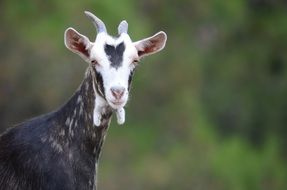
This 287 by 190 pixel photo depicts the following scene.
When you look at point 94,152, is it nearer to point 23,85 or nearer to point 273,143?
point 23,85

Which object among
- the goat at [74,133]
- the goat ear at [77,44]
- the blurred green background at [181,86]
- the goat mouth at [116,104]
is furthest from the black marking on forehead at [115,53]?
the blurred green background at [181,86]

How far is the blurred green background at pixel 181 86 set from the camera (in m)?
31.9

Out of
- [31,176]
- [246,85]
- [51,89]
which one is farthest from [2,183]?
[246,85]

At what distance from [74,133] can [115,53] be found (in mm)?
914

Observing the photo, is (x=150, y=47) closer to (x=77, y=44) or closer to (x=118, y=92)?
(x=77, y=44)

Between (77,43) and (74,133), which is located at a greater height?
(77,43)

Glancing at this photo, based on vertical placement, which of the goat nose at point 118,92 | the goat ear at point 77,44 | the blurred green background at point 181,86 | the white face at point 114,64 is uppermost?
the goat ear at point 77,44

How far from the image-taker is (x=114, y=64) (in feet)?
41.8

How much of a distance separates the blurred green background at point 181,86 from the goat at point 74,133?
16.3 m

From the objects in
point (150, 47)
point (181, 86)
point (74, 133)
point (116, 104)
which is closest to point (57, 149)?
point (74, 133)

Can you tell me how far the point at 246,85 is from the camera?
39.4m

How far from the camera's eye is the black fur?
42.6 feet

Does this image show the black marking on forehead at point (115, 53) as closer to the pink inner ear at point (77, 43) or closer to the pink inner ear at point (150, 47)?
the pink inner ear at point (77, 43)

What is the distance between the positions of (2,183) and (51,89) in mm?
18088
